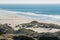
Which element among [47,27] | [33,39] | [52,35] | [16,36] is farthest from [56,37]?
[47,27]

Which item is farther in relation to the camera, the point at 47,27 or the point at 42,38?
the point at 47,27

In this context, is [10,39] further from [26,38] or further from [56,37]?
[56,37]

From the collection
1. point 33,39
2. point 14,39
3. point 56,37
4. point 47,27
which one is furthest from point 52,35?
point 47,27

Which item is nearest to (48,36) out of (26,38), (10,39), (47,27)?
(26,38)

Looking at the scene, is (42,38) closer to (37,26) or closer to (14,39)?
(14,39)

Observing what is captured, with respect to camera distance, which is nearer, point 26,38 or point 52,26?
point 26,38

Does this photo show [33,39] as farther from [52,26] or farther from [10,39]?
[52,26]

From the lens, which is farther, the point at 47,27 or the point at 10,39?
the point at 47,27
